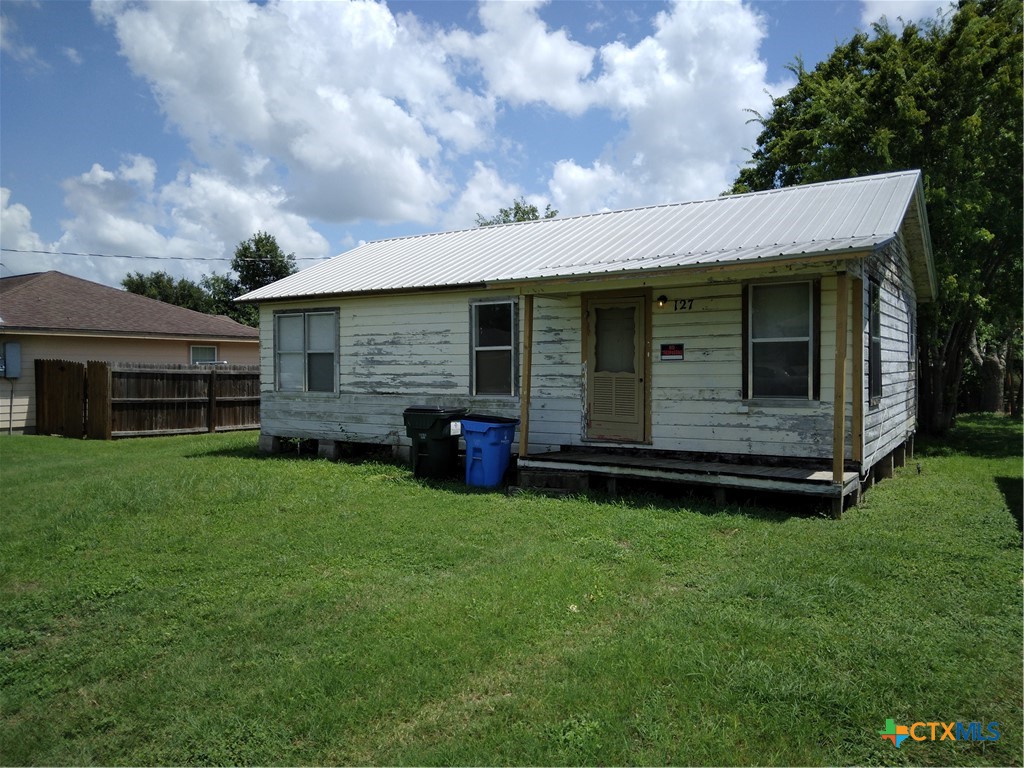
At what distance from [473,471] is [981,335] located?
1980cm

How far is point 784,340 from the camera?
888cm

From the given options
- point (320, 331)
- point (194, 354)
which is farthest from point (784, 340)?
point (194, 354)

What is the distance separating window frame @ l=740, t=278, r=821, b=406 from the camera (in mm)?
8633

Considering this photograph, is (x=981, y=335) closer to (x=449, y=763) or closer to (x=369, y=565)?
(x=369, y=565)

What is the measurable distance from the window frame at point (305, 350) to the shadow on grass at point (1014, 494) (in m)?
10.1

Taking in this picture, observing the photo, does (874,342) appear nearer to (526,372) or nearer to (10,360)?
(526,372)

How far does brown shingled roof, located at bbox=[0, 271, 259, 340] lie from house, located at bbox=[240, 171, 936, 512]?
793 cm

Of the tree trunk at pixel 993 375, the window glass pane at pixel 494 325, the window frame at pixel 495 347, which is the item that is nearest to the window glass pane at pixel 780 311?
the window frame at pixel 495 347

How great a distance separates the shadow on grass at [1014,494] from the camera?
7.79 m

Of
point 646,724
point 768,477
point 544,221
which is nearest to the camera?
point 646,724

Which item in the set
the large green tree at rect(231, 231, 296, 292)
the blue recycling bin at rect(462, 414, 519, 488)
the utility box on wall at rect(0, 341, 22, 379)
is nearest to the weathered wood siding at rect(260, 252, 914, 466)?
the blue recycling bin at rect(462, 414, 519, 488)

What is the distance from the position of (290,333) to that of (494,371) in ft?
15.1

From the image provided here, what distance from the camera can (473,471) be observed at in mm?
9961

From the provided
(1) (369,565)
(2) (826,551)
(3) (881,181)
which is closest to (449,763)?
(1) (369,565)
